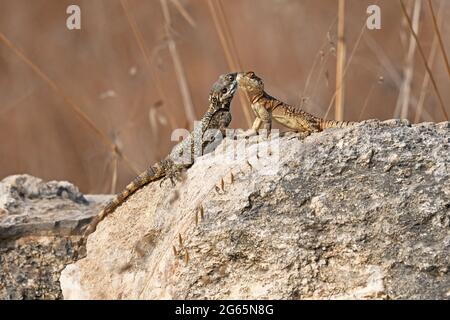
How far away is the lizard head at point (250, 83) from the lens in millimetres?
4328

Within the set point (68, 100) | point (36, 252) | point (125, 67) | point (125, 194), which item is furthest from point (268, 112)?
point (125, 67)

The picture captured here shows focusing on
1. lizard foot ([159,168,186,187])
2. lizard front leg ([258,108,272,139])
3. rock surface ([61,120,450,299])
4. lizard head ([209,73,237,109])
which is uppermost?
lizard head ([209,73,237,109])

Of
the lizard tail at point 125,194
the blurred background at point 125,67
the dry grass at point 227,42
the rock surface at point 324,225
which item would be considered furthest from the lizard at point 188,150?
the blurred background at point 125,67

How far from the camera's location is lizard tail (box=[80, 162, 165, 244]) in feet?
12.8

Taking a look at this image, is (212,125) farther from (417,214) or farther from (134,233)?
(417,214)

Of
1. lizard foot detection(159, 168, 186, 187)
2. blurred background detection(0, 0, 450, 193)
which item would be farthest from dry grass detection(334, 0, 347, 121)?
blurred background detection(0, 0, 450, 193)

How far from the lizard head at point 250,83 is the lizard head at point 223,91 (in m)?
0.07

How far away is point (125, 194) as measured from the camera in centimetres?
396

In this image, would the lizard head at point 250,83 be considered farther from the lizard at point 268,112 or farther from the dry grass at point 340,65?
the dry grass at point 340,65

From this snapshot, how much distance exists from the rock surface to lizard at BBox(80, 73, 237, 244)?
678 millimetres

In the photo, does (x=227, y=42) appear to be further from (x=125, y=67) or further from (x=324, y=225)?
(x=125, y=67)

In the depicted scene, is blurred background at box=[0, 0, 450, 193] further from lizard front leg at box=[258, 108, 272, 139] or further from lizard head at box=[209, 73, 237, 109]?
lizard front leg at box=[258, 108, 272, 139]

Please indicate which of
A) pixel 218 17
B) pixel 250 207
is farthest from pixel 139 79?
pixel 250 207

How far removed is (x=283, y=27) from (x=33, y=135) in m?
2.39
